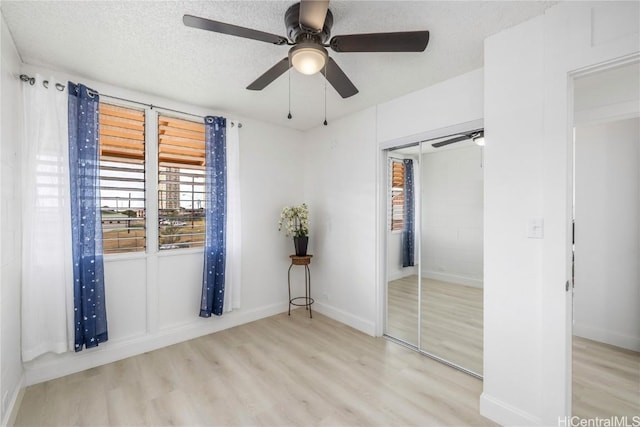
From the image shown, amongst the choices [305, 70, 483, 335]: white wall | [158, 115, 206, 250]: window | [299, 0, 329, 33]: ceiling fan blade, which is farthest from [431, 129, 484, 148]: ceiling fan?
[158, 115, 206, 250]: window

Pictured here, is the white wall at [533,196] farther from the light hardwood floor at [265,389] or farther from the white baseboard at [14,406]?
the white baseboard at [14,406]

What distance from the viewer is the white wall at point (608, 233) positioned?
282 cm

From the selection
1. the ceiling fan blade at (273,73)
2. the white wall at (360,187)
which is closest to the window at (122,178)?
the ceiling fan blade at (273,73)

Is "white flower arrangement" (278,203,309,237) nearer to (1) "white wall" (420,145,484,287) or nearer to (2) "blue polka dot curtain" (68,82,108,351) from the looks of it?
(1) "white wall" (420,145,484,287)

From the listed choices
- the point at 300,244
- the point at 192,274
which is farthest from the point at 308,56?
the point at 192,274

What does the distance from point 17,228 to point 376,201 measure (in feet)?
10.2

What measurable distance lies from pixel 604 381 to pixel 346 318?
2327mm

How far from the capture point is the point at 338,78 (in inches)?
77.2

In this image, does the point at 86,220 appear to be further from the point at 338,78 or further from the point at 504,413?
the point at 504,413

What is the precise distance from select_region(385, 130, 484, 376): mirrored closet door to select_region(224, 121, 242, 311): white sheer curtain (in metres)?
1.78

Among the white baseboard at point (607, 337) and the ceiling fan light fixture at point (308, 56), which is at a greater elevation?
the ceiling fan light fixture at point (308, 56)

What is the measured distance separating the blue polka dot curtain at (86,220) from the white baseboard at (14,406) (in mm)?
378

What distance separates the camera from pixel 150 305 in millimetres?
2994

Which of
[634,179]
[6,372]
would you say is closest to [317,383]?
[6,372]
